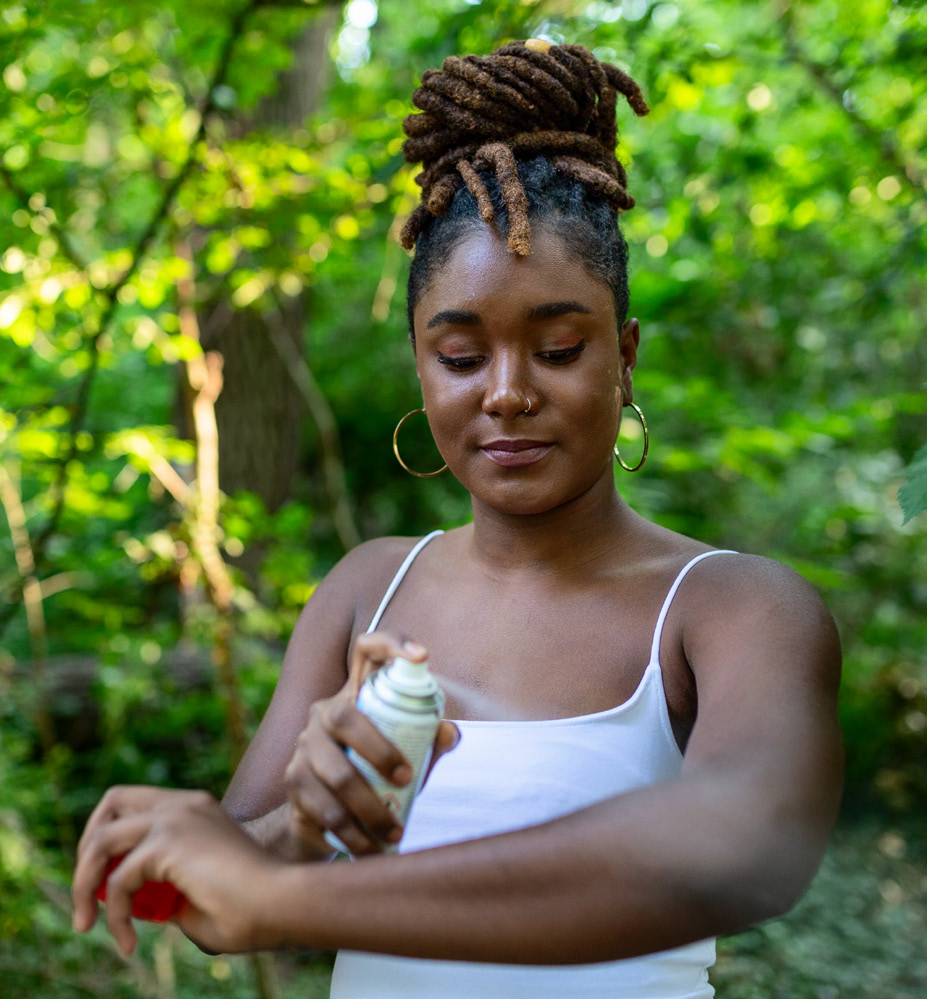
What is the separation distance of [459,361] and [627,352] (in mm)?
341

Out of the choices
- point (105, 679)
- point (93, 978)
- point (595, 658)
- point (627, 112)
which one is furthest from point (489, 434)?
point (627, 112)

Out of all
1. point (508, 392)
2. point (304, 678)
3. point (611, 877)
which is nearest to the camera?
point (611, 877)

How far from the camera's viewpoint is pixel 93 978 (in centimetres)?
355

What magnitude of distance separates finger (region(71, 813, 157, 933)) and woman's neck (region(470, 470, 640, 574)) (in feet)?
2.43

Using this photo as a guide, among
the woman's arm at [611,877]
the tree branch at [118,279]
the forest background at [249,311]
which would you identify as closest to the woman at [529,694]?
the woman's arm at [611,877]

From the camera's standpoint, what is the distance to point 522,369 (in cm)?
142

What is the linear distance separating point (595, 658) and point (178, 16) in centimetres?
251

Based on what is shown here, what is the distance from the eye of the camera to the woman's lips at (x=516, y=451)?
146cm

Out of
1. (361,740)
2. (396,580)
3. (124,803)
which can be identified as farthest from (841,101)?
(124,803)

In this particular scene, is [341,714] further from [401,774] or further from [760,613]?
[760,613]

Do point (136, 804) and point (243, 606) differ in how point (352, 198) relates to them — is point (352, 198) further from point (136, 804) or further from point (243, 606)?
point (136, 804)

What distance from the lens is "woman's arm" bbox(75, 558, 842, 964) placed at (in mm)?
945

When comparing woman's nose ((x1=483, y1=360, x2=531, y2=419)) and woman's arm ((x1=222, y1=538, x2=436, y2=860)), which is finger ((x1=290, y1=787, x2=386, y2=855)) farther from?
woman's nose ((x1=483, y1=360, x2=531, y2=419))

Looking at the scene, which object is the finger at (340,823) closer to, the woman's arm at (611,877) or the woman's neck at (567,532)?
the woman's arm at (611,877)
